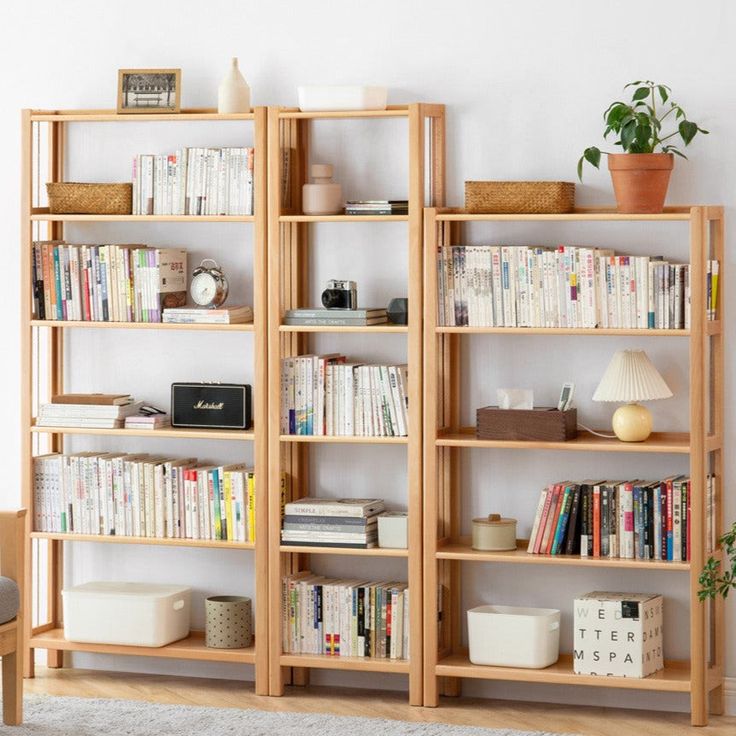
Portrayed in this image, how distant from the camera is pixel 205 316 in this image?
4750 mm

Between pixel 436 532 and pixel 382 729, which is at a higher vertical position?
pixel 436 532

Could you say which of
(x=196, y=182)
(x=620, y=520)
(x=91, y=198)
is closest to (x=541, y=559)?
(x=620, y=520)

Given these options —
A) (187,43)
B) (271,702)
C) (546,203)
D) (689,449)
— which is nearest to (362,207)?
(546,203)

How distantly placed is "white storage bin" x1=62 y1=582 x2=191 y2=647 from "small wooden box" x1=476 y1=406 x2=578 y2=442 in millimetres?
1225

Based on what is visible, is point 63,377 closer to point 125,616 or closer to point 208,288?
point 208,288

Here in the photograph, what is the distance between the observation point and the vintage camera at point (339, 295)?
4.70 meters

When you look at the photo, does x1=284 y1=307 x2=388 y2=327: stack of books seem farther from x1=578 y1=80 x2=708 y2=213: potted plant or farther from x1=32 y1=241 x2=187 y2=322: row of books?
x1=578 y1=80 x2=708 y2=213: potted plant

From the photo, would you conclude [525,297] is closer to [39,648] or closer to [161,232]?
[161,232]

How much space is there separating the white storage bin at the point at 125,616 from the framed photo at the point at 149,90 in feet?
5.33

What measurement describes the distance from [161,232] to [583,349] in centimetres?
153

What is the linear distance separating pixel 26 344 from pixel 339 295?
3.59ft

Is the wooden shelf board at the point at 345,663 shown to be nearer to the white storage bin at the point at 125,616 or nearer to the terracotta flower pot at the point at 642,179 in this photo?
the white storage bin at the point at 125,616

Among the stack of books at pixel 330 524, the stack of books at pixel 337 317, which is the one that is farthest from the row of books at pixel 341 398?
the stack of books at pixel 330 524

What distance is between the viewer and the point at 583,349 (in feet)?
15.4
